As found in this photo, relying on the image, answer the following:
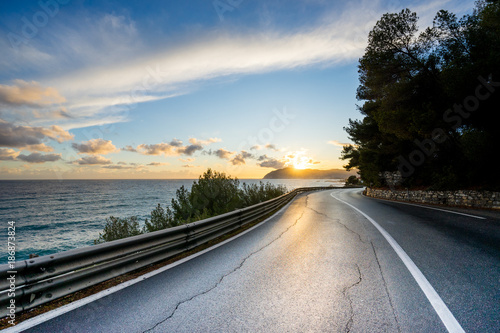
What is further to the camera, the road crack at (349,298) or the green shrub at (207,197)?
the green shrub at (207,197)

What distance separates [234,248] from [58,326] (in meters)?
3.91

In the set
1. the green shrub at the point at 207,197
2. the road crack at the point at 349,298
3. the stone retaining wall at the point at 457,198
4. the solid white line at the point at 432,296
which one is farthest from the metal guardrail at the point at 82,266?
the stone retaining wall at the point at 457,198

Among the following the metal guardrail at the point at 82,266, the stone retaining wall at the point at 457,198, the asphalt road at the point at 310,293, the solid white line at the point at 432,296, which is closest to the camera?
the solid white line at the point at 432,296

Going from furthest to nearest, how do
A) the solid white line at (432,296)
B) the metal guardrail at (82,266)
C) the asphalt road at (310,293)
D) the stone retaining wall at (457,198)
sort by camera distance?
the stone retaining wall at (457,198) < the metal guardrail at (82,266) < the asphalt road at (310,293) < the solid white line at (432,296)

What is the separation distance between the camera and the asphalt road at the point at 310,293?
2941mm

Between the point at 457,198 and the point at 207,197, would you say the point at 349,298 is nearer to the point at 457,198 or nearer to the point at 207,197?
the point at 207,197

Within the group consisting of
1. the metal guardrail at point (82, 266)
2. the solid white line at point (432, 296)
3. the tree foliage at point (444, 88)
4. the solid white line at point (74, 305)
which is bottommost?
the solid white line at point (432, 296)

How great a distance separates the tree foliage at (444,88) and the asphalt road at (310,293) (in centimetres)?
1101

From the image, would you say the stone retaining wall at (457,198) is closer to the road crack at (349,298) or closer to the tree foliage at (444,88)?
the tree foliage at (444,88)

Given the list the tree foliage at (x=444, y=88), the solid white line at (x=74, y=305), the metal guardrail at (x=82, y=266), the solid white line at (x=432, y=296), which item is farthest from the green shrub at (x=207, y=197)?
the tree foliage at (x=444, y=88)

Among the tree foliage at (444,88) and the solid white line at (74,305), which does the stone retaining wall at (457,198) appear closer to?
the tree foliage at (444,88)

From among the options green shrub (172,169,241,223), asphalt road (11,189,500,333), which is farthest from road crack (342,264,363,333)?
green shrub (172,169,241,223)

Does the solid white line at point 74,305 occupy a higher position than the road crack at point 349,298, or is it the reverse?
the solid white line at point 74,305

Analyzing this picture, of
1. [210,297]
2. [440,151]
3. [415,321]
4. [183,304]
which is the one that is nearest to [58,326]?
[183,304]
